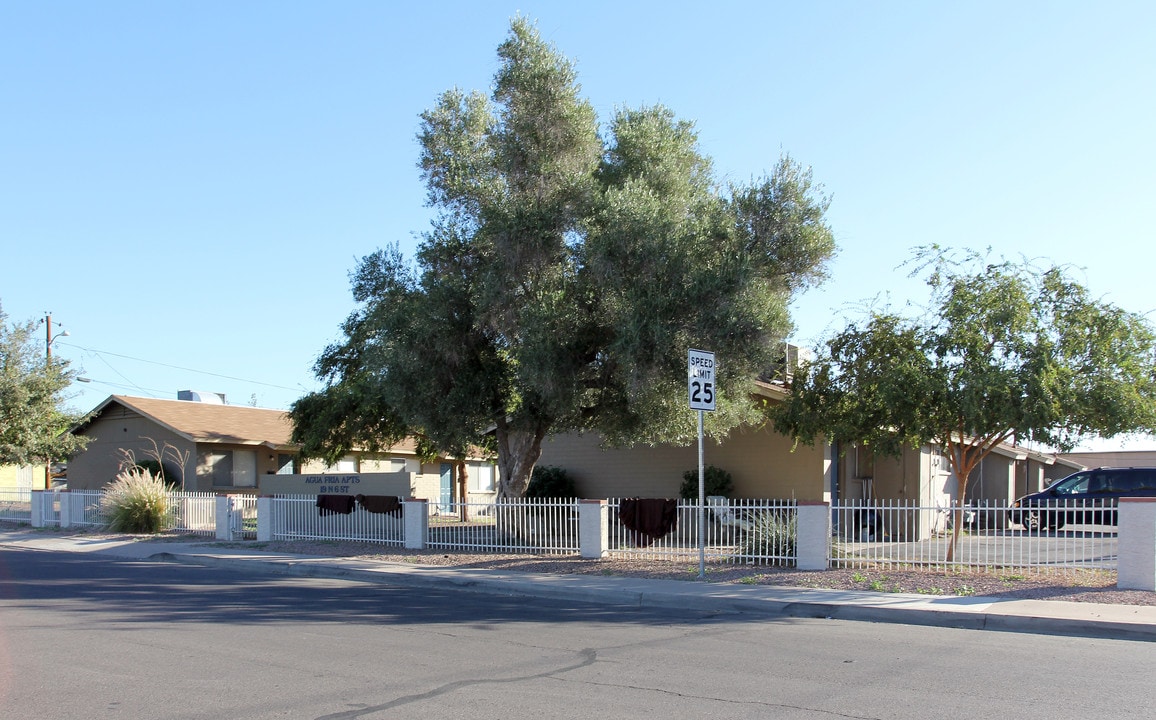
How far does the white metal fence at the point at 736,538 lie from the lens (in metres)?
15.5

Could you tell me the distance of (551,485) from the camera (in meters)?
26.5

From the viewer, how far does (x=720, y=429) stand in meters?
20.6

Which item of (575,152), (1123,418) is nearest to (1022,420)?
(1123,418)

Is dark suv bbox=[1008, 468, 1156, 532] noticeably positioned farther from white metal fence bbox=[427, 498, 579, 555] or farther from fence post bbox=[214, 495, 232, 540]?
fence post bbox=[214, 495, 232, 540]

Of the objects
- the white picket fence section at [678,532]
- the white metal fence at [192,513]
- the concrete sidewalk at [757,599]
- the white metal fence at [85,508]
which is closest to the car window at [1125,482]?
the white picket fence section at [678,532]

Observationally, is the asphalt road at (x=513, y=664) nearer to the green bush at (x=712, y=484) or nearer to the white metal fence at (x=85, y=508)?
the green bush at (x=712, y=484)

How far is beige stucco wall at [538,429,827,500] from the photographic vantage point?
23.1 metres

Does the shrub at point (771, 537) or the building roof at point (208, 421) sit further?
the building roof at point (208, 421)

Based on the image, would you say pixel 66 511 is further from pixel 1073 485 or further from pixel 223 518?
pixel 1073 485

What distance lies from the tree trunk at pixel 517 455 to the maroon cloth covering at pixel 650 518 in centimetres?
368

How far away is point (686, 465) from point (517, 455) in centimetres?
610

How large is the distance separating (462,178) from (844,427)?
378 inches

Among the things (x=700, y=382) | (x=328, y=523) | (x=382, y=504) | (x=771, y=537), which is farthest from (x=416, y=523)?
(x=700, y=382)

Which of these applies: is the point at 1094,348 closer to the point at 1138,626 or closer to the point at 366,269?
the point at 1138,626
